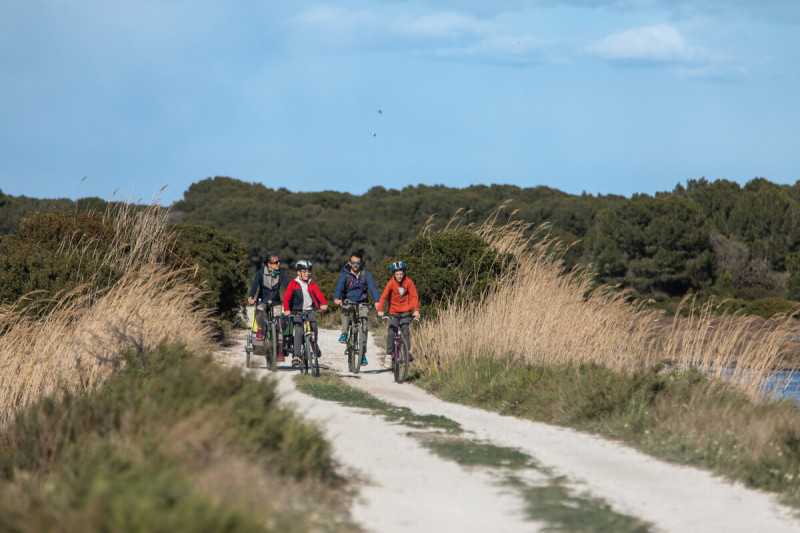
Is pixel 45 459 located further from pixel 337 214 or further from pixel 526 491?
pixel 337 214

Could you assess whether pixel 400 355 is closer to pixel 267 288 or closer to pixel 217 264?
pixel 267 288

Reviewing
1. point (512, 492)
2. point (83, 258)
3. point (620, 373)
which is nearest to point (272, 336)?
point (83, 258)

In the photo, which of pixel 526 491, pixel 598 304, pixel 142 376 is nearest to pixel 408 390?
pixel 598 304

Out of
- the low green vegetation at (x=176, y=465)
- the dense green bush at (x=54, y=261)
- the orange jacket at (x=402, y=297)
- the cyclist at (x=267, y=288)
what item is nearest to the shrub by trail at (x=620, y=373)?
the orange jacket at (x=402, y=297)

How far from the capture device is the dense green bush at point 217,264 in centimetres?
2075

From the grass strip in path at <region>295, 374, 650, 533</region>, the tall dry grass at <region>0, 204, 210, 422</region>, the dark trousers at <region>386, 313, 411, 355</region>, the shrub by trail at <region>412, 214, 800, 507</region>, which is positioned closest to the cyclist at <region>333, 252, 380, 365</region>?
the dark trousers at <region>386, 313, 411, 355</region>

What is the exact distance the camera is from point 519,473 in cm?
669

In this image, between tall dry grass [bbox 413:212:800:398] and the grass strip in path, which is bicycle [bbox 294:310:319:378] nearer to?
tall dry grass [bbox 413:212:800:398]

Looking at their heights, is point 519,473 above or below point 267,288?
below

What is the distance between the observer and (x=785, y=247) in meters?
57.8

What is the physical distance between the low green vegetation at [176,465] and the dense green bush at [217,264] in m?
13.2

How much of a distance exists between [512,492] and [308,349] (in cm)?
829

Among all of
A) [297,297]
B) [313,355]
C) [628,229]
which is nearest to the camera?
[313,355]

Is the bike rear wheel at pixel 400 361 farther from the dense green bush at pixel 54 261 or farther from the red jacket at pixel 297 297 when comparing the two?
the dense green bush at pixel 54 261
